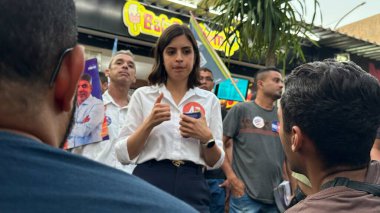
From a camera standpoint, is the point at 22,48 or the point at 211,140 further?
the point at 211,140

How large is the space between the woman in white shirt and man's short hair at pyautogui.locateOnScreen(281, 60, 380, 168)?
879mm

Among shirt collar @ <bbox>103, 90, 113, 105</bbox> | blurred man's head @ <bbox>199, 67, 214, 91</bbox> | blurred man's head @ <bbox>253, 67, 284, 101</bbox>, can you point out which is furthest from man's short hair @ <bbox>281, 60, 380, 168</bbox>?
blurred man's head @ <bbox>199, 67, 214, 91</bbox>

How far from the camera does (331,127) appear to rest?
1512 millimetres

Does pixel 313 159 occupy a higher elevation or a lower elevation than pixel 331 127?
lower

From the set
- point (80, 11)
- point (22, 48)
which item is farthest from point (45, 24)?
point (80, 11)

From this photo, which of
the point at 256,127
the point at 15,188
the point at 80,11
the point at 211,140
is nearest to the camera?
the point at 15,188

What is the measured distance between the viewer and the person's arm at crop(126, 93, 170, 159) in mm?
2309

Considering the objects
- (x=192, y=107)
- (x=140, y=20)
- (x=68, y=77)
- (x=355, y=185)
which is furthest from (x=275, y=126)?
(x=140, y=20)

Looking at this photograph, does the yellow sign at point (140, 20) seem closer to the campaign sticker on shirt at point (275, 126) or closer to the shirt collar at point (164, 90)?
the campaign sticker on shirt at point (275, 126)

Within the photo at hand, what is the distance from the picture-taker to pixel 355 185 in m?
1.41

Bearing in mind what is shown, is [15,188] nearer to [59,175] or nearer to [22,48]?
[59,175]

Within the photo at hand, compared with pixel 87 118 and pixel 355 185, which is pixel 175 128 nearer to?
pixel 87 118

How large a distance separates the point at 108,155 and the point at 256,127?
1540 mm

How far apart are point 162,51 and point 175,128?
0.50 metres
